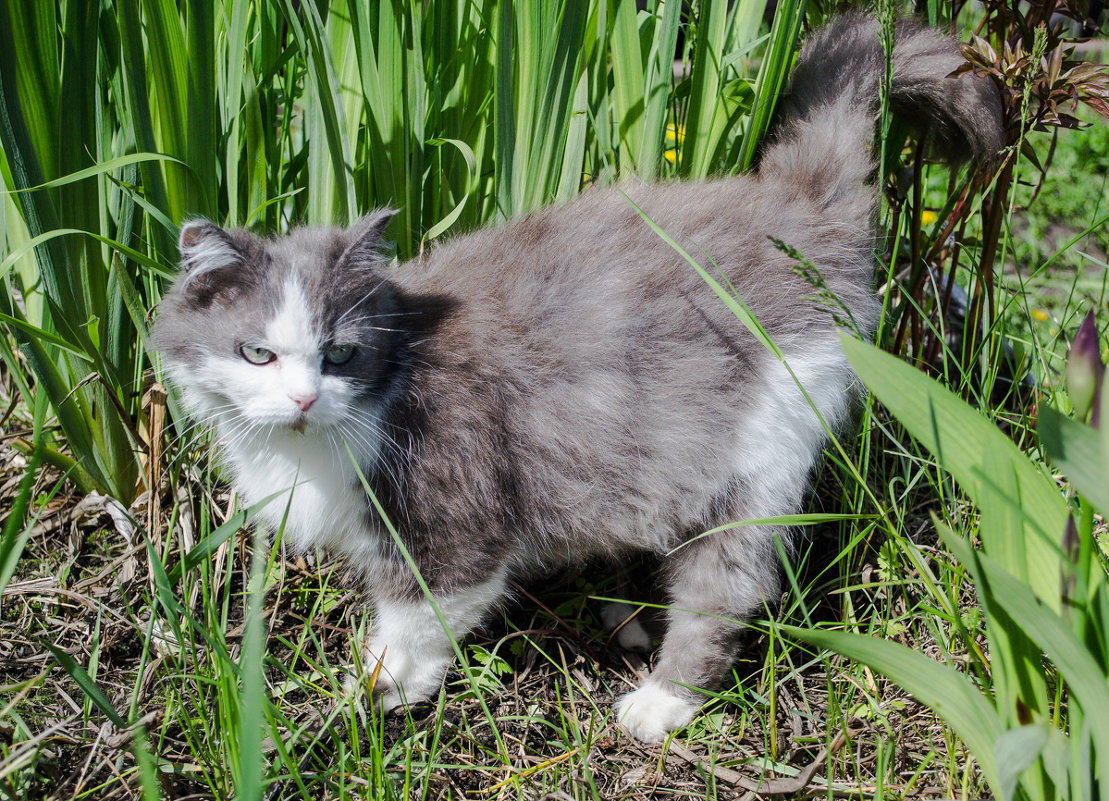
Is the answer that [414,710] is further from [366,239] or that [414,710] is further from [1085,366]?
[1085,366]

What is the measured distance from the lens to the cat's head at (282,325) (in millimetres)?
1419

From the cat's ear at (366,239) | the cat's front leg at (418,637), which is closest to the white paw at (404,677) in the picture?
the cat's front leg at (418,637)

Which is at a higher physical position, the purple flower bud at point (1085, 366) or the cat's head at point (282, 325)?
the purple flower bud at point (1085, 366)

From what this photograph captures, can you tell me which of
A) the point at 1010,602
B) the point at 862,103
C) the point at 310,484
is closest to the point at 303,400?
the point at 310,484

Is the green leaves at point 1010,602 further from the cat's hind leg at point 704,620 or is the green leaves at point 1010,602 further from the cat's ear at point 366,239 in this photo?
the cat's ear at point 366,239

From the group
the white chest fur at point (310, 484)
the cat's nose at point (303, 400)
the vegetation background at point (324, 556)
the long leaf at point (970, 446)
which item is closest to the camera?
the long leaf at point (970, 446)

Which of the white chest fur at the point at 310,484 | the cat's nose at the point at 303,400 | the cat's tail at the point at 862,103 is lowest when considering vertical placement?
the white chest fur at the point at 310,484

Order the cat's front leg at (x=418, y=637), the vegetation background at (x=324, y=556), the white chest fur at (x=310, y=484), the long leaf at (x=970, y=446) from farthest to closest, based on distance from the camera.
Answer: the cat's front leg at (x=418, y=637) < the white chest fur at (x=310, y=484) < the vegetation background at (x=324, y=556) < the long leaf at (x=970, y=446)

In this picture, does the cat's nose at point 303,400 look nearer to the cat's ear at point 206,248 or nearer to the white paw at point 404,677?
the cat's ear at point 206,248

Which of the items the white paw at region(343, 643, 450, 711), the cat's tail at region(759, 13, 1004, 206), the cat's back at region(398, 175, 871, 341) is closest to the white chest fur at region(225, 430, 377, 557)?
the white paw at region(343, 643, 450, 711)

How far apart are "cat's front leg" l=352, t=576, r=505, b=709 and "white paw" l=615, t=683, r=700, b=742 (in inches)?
14.9

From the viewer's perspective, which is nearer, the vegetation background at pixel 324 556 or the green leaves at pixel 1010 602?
the green leaves at pixel 1010 602

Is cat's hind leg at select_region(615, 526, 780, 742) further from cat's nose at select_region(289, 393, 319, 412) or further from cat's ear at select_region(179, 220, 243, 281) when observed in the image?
cat's ear at select_region(179, 220, 243, 281)

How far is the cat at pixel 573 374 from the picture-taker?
1504 millimetres
